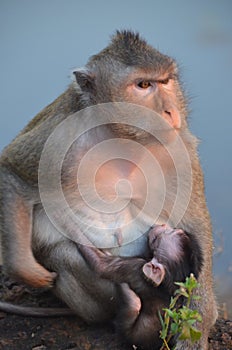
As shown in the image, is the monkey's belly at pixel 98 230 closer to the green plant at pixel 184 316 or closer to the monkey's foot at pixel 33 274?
the monkey's foot at pixel 33 274

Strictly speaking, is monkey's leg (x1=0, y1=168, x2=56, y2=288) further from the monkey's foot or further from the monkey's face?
the monkey's face

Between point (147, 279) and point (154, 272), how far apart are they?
1.9 inches

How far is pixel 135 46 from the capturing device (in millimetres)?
4414

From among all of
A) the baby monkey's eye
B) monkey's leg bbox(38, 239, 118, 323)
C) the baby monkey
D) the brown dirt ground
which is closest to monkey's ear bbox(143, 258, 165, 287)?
the baby monkey

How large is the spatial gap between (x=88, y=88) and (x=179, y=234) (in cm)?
91

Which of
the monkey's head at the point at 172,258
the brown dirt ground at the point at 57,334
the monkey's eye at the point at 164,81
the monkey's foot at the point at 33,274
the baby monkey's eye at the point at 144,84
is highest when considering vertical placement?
the monkey's eye at the point at 164,81

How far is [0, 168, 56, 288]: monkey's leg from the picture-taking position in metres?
4.24

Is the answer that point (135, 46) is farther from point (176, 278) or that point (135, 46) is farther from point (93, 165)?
point (176, 278)

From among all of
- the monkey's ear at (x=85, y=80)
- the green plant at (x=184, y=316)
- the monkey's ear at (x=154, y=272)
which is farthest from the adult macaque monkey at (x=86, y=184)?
the green plant at (x=184, y=316)

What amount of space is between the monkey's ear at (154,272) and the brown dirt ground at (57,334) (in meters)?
0.40

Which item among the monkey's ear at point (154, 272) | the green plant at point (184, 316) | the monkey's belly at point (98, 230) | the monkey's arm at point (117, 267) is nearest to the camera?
the green plant at point (184, 316)

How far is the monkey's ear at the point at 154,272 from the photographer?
393 cm

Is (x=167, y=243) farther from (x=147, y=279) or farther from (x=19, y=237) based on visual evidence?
(x=19, y=237)

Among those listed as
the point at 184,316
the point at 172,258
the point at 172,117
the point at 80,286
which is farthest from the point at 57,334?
the point at 172,117
